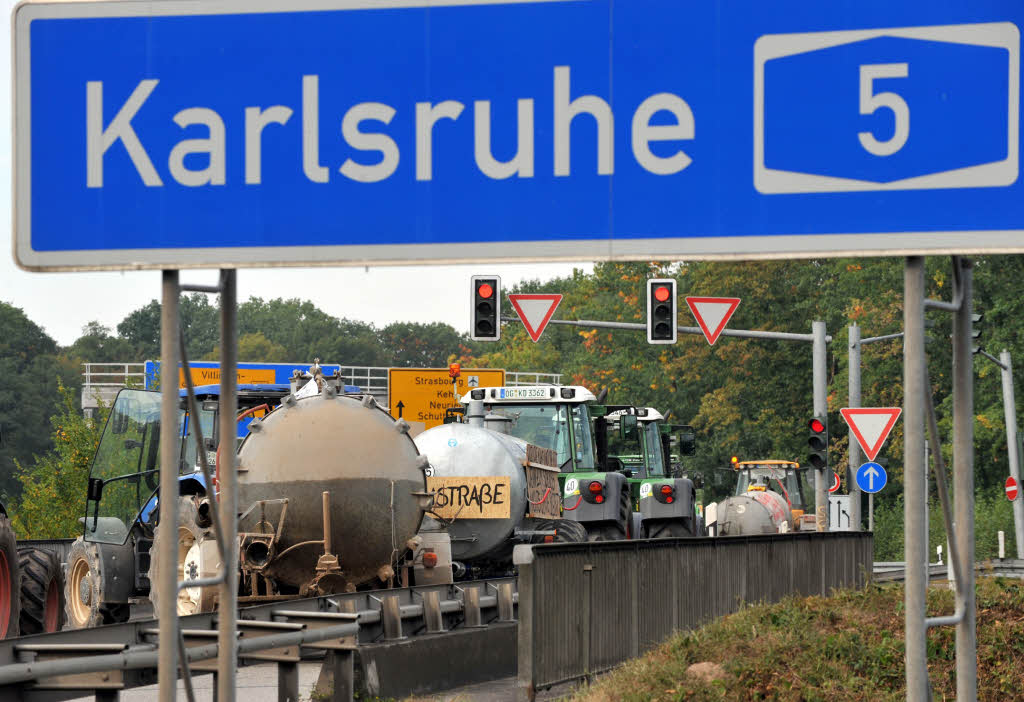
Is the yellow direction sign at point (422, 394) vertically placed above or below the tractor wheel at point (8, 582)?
above

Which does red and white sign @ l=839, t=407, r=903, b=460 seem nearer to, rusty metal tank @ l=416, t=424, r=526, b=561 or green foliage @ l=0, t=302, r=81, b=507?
rusty metal tank @ l=416, t=424, r=526, b=561

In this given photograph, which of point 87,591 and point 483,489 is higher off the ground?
point 483,489

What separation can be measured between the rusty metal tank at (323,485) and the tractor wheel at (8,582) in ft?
7.62

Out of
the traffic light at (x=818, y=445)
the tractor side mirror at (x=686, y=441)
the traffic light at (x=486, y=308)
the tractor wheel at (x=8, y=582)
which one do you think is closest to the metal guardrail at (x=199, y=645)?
the tractor wheel at (x=8, y=582)

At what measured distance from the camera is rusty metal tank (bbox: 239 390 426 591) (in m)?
15.3

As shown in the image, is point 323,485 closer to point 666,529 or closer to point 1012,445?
point 666,529

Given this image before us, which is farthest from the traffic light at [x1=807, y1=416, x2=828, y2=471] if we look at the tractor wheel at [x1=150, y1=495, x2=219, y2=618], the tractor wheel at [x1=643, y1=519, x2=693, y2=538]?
the tractor wheel at [x1=150, y1=495, x2=219, y2=618]

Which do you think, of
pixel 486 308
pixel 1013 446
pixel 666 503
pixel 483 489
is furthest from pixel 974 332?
pixel 483 489

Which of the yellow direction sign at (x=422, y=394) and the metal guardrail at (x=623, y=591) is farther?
the yellow direction sign at (x=422, y=394)

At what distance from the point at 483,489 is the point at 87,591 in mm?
5410

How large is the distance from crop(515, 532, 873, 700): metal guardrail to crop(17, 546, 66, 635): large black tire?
21.8ft

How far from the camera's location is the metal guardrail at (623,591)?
1210cm

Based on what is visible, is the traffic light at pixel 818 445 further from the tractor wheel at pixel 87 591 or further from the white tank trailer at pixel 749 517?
the tractor wheel at pixel 87 591

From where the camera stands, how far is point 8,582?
15281 mm
